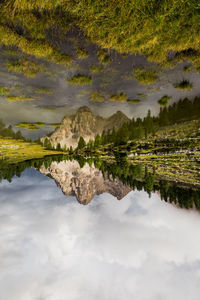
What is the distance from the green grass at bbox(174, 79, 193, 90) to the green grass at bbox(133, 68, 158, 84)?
8.34ft

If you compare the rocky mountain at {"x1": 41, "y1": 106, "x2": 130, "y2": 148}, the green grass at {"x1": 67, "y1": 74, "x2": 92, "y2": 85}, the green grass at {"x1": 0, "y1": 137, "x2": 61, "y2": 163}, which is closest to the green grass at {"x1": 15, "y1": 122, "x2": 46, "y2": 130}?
the green grass at {"x1": 0, "y1": 137, "x2": 61, "y2": 163}

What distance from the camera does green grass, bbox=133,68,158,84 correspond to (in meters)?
10.2

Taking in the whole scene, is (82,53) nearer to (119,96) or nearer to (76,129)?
(119,96)

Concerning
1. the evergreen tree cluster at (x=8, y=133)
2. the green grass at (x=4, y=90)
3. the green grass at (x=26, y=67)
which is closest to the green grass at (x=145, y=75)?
the green grass at (x=26, y=67)

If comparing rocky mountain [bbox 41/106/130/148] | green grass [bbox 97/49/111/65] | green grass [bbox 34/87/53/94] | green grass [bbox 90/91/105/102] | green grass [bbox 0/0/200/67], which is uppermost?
rocky mountain [bbox 41/106/130/148]

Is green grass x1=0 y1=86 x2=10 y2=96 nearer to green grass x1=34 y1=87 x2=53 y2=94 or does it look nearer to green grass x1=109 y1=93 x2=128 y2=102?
green grass x1=34 y1=87 x2=53 y2=94

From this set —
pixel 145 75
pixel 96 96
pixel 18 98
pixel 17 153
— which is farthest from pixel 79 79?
pixel 17 153

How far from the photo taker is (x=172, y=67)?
9586 mm

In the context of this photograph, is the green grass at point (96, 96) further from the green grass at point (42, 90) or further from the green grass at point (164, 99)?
the green grass at point (164, 99)

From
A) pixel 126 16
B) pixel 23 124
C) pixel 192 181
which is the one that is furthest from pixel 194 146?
pixel 23 124

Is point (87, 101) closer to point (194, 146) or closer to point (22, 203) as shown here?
point (194, 146)

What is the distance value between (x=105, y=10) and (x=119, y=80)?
7.46m

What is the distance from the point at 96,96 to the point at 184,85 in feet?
27.5

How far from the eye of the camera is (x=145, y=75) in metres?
10.8
